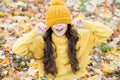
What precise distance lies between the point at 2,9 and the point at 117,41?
9.28ft

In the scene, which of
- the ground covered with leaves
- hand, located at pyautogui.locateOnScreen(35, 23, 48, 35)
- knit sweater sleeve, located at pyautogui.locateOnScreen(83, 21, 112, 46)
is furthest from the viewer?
the ground covered with leaves

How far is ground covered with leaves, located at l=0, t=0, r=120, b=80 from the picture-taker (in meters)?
5.82

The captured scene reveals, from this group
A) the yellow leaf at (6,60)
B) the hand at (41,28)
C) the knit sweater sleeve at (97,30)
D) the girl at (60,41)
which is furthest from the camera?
the yellow leaf at (6,60)

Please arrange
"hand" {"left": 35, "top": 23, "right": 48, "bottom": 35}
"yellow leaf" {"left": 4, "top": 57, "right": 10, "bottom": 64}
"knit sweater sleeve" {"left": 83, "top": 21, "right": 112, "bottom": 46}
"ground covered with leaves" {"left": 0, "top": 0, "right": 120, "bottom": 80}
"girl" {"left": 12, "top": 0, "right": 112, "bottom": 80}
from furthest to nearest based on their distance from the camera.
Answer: "yellow leaf" {"left": 4, "top": 57, "right": 10, "bottom": 64} < "ground covered with leaves" {"left": 0, "top": 0, "right": 120, "bottom": 80} < "knit sweater sleeve" {"left": 83, "top": 21, "right": 112, "bottom": 46} < "girl" {"left": 12, "top": 0, "right": 112, "bottom": 80} < "hand" {"left": 35, "top": 23, "right": 48, "bottom": 35}

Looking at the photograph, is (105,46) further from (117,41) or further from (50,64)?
(50,64)

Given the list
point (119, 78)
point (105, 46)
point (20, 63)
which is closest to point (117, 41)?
point (105, 46)

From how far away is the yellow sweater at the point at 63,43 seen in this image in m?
4.38

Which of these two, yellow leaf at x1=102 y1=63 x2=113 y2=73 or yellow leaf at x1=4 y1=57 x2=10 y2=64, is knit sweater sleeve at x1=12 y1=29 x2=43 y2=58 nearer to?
yellow leaf at x1=4 y1=57 x2=10 y2=64

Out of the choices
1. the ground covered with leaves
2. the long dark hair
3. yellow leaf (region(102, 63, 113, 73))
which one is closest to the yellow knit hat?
the long dark hair

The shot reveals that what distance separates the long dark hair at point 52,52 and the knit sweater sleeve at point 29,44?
89 millimetres

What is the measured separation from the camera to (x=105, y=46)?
6555 millimetres

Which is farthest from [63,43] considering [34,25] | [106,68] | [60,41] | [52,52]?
[34,25]

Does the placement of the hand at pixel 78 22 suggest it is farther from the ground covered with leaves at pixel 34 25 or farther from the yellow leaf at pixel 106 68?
the yellow leaf at pixel 106 68

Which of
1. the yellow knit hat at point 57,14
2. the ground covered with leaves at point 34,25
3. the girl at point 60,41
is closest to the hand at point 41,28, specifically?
the girl at point 60,41
